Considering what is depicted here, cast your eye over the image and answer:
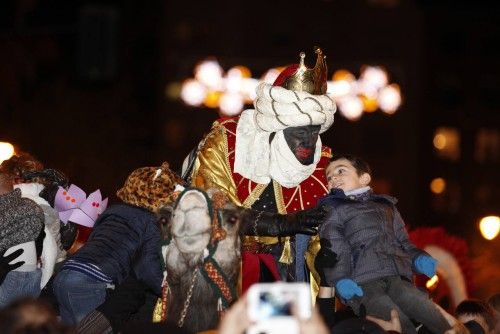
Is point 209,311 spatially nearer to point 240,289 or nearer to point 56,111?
point 240,289

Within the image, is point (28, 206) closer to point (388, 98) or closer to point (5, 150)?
point (5, 150)

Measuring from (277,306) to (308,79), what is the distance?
3.24m

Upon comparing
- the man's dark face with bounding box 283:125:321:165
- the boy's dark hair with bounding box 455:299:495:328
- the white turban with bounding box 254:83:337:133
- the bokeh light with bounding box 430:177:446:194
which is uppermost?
the white turban with bounding box 254:83:337:133

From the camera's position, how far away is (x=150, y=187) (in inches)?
313

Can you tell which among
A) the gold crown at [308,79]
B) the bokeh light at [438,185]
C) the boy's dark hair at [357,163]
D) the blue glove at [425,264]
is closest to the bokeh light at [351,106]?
the boy's dark hair at [357,163]

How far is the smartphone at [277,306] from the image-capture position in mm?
5441

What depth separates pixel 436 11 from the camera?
63250mm

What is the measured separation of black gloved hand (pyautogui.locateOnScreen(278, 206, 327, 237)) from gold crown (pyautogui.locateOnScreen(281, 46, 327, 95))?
1.01 meters

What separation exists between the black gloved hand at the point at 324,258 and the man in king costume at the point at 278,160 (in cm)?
26

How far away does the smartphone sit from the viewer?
5.44 metres

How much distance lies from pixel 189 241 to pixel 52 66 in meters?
41.6

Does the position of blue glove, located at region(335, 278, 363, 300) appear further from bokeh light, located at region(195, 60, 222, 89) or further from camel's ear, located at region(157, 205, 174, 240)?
bokeh light, located at region(195, 60, 222, 89)

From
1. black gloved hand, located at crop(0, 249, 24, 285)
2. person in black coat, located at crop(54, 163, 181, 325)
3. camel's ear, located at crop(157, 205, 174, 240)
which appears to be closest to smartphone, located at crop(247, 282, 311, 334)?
camel's ear, located at crop(157, 205, 174, 240)

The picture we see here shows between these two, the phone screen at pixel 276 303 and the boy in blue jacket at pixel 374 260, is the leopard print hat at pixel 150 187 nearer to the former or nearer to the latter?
the boy in blue jacket at pixel 374 260
